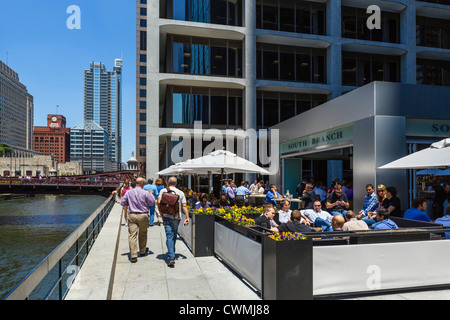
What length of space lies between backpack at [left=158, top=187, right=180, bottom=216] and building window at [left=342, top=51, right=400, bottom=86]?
25.8m

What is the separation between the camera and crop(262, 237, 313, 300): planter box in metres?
4.51

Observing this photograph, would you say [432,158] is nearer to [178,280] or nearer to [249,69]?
[178,280]

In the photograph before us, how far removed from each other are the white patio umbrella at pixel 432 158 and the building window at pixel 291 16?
74.6 feet

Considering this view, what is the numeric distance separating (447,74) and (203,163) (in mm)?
30847

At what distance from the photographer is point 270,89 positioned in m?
27.6

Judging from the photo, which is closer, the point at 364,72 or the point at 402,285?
the point at 402,285

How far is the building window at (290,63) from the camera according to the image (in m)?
27.9

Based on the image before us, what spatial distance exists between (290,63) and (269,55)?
1959 millimetres

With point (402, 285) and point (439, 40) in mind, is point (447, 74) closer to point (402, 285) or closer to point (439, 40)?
point (439, 40)

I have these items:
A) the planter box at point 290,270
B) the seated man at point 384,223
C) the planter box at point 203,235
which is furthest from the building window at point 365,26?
the planter box at point 290,270

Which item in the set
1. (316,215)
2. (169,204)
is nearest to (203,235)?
(169,204)

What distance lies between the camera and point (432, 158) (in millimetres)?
7500
